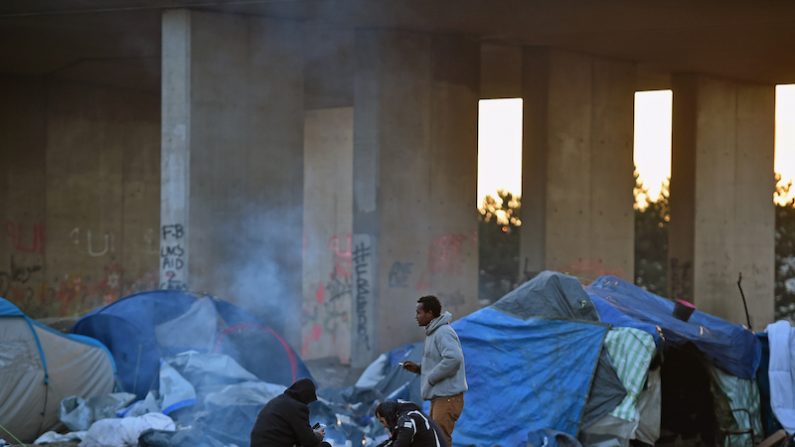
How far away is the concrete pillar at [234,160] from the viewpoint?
56.7 ft

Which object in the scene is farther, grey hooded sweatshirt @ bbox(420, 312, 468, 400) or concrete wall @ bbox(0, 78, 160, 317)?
concrete wall @ bbox(0, 78, 160, 317)

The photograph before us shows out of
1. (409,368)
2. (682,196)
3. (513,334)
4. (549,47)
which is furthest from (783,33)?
(409,368)

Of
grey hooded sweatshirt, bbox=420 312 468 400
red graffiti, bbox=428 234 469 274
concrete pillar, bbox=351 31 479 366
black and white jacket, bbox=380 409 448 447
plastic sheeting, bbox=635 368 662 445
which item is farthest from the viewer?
red graffiti, bbox=428 234 469 274

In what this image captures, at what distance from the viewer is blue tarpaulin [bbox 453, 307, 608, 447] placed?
1141 centimetres

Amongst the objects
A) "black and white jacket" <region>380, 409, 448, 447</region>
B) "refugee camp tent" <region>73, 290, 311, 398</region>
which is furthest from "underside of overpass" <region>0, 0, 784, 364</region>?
"black and white jacket" <region>380, 409, 448, 447</region>

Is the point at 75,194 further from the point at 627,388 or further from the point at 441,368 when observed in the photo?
Result: the point at 441,368

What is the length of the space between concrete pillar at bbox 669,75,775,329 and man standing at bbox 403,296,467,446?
16247 mm

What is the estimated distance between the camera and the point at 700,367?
1238cm

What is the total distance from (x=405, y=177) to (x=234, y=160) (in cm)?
301

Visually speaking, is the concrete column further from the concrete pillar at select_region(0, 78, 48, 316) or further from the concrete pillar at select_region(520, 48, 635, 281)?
the concrete pillar at select_region(0, 78, 48, 316)

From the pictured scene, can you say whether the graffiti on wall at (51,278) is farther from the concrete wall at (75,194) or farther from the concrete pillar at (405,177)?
the concrete pillar at (405,177)

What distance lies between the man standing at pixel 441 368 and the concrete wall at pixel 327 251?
1748 centimetres

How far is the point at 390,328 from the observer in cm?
1892

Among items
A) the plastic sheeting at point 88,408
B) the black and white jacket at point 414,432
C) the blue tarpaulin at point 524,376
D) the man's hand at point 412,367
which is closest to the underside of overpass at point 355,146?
the plastic sheeting at point 88,408
